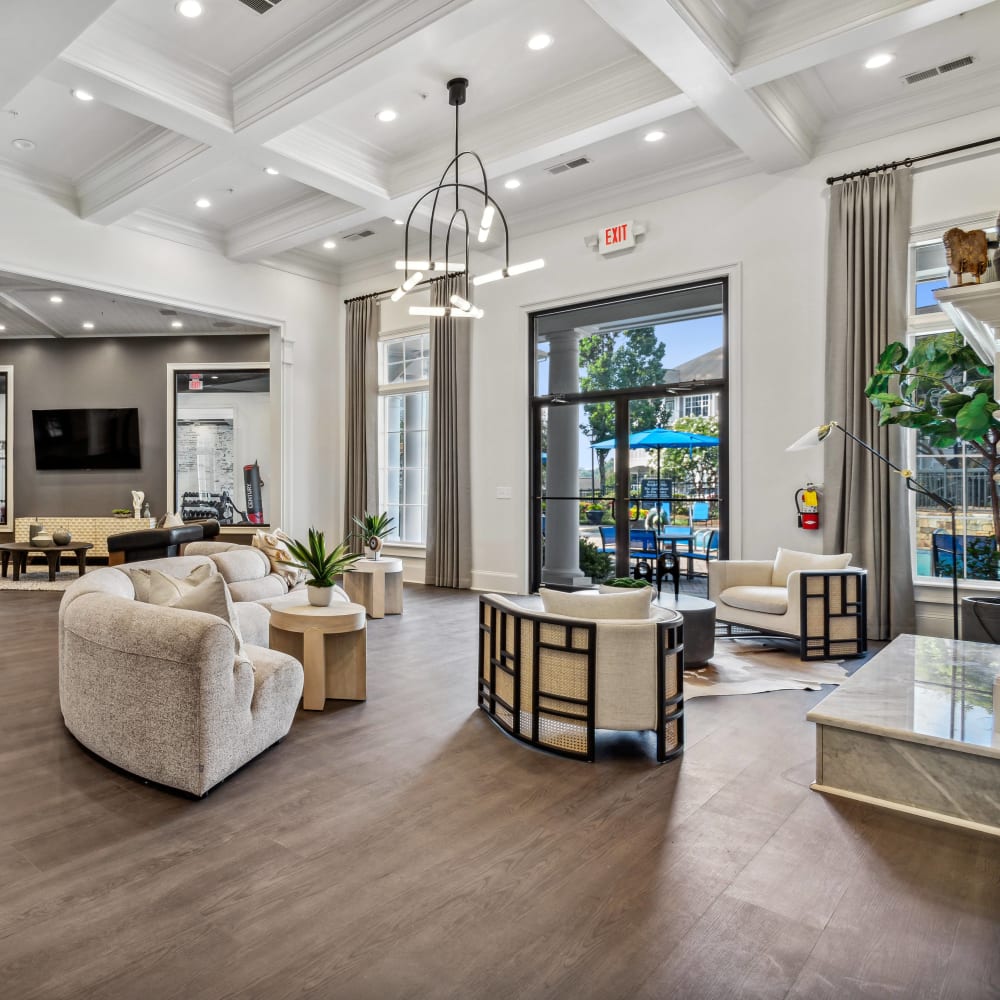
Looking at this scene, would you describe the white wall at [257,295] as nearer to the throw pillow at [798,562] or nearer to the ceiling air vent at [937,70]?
the throw pillow at [798,562]

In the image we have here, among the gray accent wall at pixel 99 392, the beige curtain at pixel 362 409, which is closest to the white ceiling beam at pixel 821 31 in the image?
the beige curtain at pixel 362 409

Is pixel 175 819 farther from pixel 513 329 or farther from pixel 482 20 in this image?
pixel 513 329

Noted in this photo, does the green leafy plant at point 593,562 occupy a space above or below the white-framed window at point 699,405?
below

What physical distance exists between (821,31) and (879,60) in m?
0.89

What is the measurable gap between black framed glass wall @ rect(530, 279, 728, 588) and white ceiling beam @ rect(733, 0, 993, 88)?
215 cm

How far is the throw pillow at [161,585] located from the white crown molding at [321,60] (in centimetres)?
324

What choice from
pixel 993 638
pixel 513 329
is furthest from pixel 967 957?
pixel 513 329

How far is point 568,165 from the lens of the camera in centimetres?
638

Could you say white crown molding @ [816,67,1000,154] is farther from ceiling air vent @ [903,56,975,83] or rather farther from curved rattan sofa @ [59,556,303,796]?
curved rattan sofa @ [59,556,303,796]

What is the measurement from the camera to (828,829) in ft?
8.20

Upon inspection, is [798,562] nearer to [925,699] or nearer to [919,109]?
[925,699]

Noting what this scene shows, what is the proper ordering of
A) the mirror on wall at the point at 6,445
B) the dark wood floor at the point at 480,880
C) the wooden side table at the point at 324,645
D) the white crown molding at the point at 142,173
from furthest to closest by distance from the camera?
the mirror on wall at the point at 6,445
the white crown molding at the point at 142,173
the wooden side table at the point at 324,645
the dark wood floor at the point at 480,880

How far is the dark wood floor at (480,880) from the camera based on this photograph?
1.75 meters

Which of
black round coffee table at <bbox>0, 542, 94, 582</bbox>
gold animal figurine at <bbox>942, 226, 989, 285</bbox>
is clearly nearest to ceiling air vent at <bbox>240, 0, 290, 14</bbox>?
gold animal figurine at <bbox>942, 226, 989, 285</bbox>
